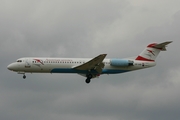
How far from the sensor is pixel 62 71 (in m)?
80.0

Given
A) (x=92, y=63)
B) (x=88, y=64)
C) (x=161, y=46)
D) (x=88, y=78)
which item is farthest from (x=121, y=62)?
(x=161, y=46)

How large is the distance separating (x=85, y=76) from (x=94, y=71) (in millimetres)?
2948

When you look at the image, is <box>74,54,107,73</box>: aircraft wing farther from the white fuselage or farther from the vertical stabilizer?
the vertical stabilizer

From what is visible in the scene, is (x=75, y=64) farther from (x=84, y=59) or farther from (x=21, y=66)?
(x=21, y=66)

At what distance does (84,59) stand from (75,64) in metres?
1.71

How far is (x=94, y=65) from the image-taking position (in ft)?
261

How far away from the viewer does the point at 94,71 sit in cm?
8075

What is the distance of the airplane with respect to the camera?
79.4 meters

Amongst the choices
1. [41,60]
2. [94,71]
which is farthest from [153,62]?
[41,60]

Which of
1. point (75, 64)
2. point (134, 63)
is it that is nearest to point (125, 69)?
point (134, 63)

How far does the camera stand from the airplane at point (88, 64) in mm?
79438

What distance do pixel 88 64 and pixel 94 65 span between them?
93cm

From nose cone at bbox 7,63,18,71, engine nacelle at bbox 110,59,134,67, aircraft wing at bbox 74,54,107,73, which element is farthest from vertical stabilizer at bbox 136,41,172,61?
nose cone at bbox 7,63,18,71

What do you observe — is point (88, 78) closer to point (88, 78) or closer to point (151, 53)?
point (88, 78)
